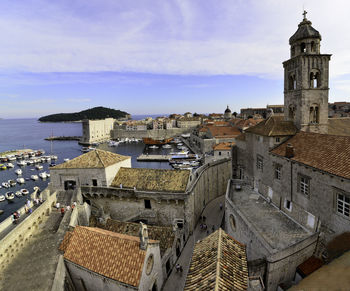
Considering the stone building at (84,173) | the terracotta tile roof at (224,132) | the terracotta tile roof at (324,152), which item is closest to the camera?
the terracotta tile roof at (324,152)

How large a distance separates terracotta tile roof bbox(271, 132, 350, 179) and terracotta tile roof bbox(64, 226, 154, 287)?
11.6 m

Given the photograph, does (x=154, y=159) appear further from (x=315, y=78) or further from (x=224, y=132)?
(x=315, y=78)

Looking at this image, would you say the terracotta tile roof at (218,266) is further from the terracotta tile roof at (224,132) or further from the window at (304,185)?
the terracotta tile roof at (224,132)

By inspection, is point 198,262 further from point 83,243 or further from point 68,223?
point 68,223

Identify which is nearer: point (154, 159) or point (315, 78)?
point (315, 78)

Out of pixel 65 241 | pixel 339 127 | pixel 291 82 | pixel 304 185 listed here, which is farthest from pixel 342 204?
pixel 65 241

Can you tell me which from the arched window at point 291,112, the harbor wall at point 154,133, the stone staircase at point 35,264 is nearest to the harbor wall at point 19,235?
the stone staircase at point 35,264

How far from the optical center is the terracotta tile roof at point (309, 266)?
36.6 ft

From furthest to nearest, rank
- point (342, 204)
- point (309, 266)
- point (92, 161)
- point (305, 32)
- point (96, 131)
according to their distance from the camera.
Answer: point (96, 131)
point (92, 161)
point (305, 32)
point (342, 204)
point (309, 266)

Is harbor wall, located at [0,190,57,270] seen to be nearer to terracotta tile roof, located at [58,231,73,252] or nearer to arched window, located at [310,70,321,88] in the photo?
terracotta tile roof, located at [58,231,73,252]

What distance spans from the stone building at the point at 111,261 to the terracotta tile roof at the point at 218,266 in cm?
315

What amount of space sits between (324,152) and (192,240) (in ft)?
42.0

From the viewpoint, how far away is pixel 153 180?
859 inches

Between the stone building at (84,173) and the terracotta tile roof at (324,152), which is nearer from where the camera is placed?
the terracotta tile roof at (324,152)
